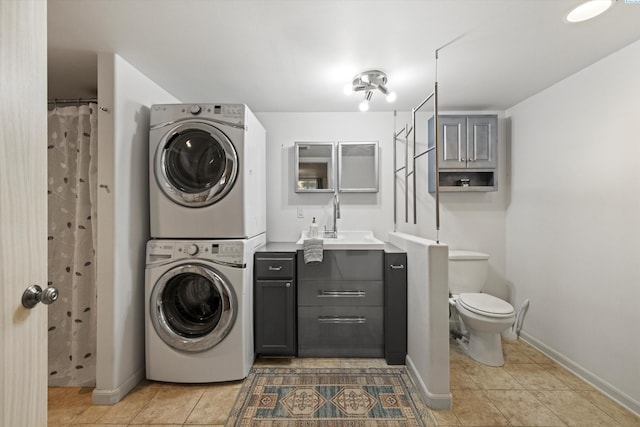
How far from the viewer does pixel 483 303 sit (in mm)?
2367

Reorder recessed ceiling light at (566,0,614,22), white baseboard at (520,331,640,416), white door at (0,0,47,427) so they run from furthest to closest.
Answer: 1. white baseboard at (520,331,640,416)
2. recessed ceiling light at (566,0,614,22)
3. white door at (0,0,47,427)

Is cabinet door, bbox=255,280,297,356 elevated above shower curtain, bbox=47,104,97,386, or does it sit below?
below

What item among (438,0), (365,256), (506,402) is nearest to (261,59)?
(438,0)

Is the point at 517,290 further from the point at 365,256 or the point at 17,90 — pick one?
the point at 17,90

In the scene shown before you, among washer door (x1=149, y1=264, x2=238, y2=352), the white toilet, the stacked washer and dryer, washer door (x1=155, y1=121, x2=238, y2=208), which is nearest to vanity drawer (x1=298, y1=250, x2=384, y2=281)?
the stacked washer and dryer

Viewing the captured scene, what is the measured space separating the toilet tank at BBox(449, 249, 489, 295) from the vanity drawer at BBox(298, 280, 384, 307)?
0.86m

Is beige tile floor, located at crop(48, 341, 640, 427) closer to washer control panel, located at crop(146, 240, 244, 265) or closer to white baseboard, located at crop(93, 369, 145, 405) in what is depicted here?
white baseboard, located at crop(93, 369, 145, 405)

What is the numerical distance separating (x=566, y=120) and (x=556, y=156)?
0.29 metres

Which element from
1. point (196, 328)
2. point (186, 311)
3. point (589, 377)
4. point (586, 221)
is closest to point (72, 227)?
point (186, 311)

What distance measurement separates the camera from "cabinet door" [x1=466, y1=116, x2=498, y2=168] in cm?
291

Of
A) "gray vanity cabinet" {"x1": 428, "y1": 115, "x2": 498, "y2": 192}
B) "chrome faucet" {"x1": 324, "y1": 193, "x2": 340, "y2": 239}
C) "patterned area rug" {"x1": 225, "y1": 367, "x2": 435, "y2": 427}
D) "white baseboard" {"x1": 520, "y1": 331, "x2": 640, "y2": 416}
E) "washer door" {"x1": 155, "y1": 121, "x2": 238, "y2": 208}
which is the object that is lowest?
"patterned area rug" {"x1": 225, "y1": 367, "x2": 435, "y2": 427}

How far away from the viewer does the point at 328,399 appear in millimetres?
1923

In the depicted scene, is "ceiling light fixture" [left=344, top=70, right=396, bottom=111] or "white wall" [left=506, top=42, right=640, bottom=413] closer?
"white wall" [left=506, top=42, right=640, bottom=413]

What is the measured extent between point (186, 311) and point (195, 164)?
1.11 metres
